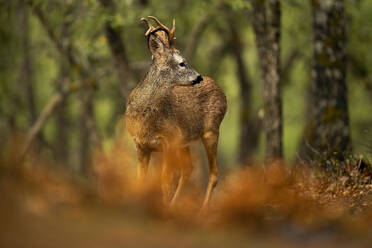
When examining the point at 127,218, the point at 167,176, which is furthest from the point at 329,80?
the point at 127,218

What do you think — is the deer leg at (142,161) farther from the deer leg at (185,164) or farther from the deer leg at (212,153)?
the deer leg at (212,153)

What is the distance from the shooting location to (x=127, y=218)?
4547mm

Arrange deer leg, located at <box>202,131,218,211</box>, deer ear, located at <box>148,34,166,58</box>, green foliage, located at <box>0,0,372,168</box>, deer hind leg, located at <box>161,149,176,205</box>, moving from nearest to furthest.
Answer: deer ear, located at <box>148,34,166,58</box> → deer hind leg, located at <box>161,149,176,205</box> → deer leg, located at <box>202,131,218,211</box> → green foliage, located at <box>0,0,372,168</box>

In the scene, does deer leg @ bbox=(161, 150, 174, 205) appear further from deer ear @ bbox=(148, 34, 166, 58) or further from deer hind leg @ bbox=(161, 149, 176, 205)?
deer ear @ bbox=(148, 34, 166, 58)

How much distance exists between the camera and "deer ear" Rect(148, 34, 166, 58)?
6929 mm

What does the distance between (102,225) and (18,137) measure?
3.55ft

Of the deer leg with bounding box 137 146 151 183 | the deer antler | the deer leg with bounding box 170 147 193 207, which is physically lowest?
the deer leg with bounding box 137 146 151 183

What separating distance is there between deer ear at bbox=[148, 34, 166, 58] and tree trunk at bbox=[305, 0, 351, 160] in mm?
4361

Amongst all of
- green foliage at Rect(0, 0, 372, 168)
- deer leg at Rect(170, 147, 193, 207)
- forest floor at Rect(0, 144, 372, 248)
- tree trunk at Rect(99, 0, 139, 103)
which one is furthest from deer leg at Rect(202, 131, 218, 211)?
tree trunk at Rect(99, 0, 139, 103)

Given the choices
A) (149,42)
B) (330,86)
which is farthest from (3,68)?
(149,42)

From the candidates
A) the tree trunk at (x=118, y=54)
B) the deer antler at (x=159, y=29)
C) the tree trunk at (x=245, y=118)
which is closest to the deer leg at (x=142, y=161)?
the deer antler at (x=159, y=29)

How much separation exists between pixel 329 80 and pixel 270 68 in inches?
48.1

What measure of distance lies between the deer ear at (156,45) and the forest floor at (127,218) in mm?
2056

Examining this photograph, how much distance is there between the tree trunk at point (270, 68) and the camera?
1127 centimetres
